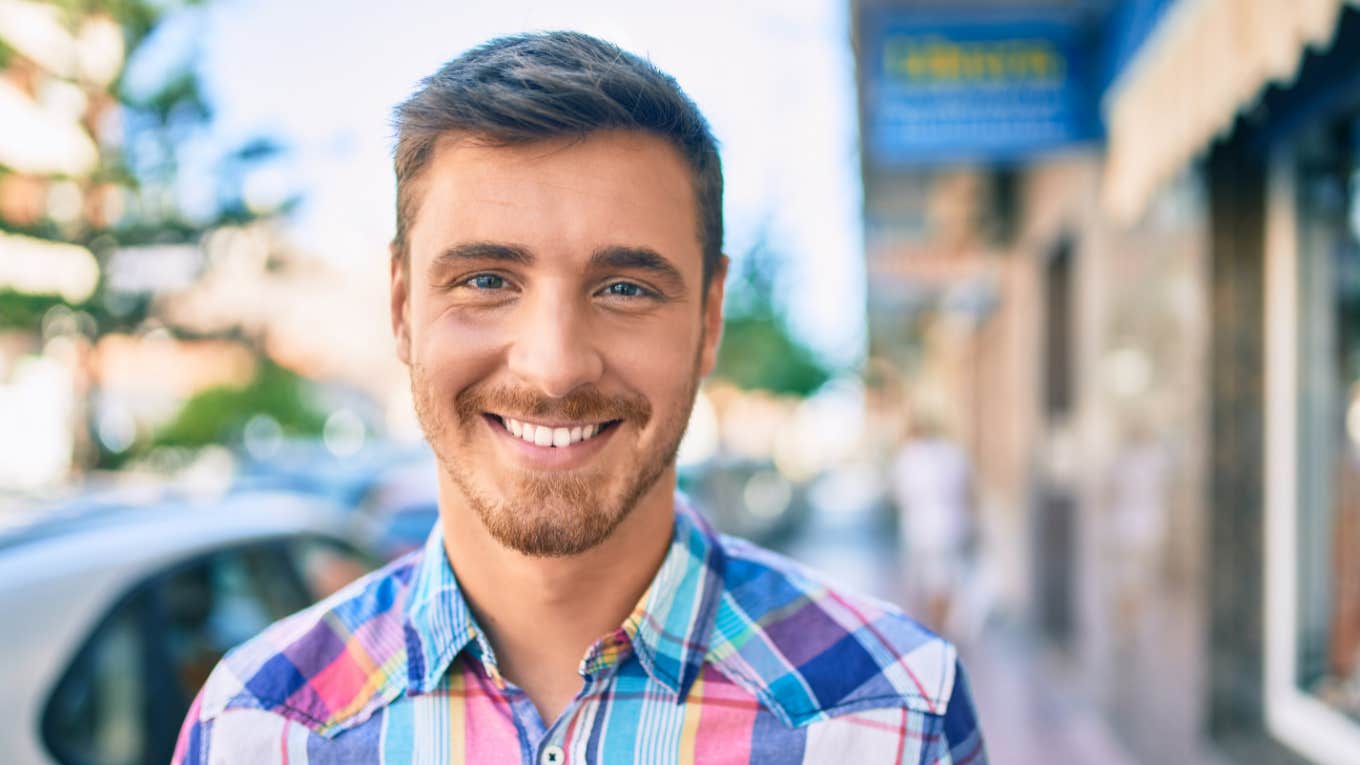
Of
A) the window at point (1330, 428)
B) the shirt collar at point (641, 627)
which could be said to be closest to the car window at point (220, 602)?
the shirt collar at point (641, 627)

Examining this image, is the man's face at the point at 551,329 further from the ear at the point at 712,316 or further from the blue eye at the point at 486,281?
the ear at the point at 712,316

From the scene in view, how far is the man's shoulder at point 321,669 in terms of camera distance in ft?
4.58

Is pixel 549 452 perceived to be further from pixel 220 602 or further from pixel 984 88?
pixel 984 88

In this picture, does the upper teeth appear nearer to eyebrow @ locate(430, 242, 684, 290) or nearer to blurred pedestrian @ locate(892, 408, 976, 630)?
eyebrow @ locate(430, 242, 684, 290)

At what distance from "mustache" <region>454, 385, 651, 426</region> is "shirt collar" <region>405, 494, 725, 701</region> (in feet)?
0.78

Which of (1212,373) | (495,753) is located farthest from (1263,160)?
(495,753)

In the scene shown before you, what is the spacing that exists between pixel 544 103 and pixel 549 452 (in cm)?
45

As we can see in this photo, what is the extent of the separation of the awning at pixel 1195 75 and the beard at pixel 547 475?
7.30ft

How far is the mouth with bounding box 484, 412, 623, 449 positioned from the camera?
4.62ft

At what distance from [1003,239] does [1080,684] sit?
14.6 ft

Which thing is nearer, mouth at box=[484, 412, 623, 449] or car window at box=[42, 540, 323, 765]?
mouth at box=[484, 412, 623, 449]

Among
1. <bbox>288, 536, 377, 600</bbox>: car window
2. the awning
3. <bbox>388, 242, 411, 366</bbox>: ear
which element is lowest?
<bbox>288, 536, 377, 600</bbox>: car window

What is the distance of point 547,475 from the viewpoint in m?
1.41

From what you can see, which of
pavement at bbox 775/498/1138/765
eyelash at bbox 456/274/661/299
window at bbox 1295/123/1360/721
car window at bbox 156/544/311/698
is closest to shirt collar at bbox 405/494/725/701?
eyelash at bbox 456/274/661/299
